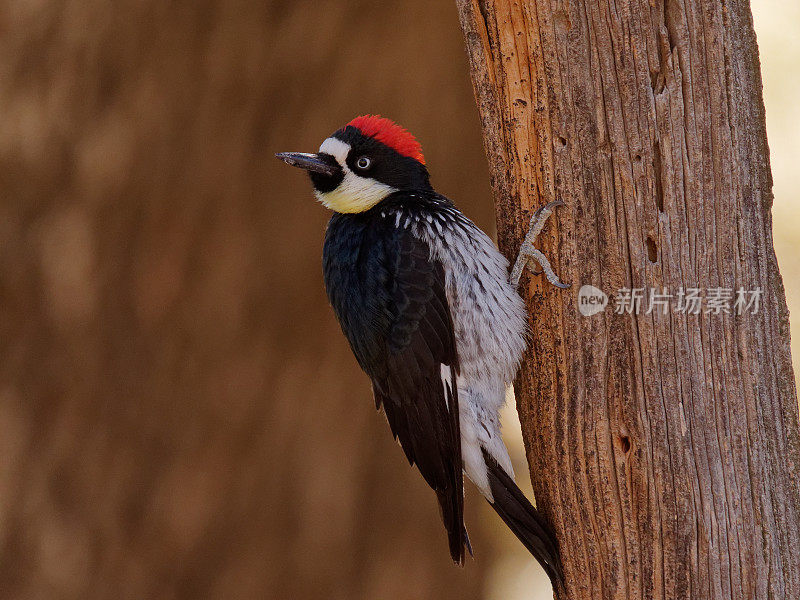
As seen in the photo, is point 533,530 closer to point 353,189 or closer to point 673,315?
point 673,315

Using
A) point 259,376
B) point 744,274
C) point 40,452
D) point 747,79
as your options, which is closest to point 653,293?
point 744,274

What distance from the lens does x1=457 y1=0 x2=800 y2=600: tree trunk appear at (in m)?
2.13

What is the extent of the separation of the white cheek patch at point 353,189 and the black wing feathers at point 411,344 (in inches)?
5.0

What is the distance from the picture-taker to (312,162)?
9.11ft

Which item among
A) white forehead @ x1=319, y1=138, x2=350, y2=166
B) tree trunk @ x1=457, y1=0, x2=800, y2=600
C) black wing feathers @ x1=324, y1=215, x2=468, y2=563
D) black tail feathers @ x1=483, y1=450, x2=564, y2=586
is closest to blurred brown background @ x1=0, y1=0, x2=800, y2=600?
white forehead @ x1=319, y1=138, x2=350, y2=166

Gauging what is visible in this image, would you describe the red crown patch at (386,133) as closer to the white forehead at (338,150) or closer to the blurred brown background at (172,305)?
the white forehead at (338,150)

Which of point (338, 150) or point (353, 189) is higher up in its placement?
point (338, 150)

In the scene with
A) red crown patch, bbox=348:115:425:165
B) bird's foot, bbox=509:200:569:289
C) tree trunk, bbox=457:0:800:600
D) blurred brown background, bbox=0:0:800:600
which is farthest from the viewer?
blurred brown background, bbox=0:0:800:600

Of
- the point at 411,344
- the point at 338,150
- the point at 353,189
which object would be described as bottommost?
the point at 411,344

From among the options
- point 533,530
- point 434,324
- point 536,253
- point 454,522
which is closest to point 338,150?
point 434,324

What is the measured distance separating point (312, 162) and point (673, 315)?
3.98ft

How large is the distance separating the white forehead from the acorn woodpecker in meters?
0.03

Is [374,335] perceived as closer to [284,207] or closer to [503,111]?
[503,111]

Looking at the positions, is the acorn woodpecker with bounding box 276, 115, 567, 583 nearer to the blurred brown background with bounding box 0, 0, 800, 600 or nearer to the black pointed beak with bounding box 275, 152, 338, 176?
the black pointed beak with bounding box 275, 152, 338, 176
